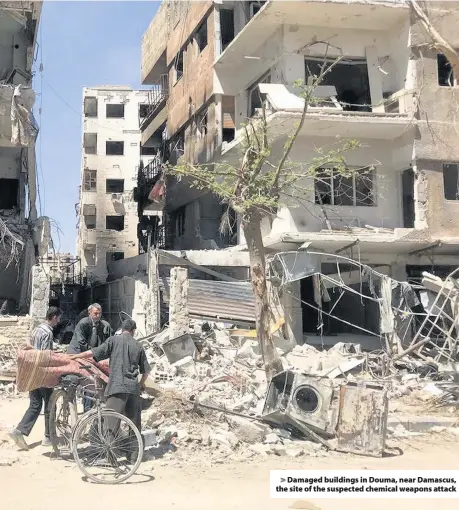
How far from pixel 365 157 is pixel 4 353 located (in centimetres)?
1124

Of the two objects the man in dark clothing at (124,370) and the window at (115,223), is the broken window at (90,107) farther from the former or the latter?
the man in dark clothing at (124,370)

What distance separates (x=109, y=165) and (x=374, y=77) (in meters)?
33.4

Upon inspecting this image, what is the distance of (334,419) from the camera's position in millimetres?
Result: 7844

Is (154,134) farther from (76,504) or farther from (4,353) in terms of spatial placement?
(76,504)

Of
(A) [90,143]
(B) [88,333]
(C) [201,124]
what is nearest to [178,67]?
(C) [201,124]

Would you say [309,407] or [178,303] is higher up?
[178,303]

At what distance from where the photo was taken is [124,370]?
6609mm

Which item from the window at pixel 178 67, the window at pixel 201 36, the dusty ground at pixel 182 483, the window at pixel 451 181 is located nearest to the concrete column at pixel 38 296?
the dusty ground at pixel 182 483

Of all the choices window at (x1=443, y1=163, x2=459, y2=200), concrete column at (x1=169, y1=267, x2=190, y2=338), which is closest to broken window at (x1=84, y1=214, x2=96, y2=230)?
concrete column at (x1=169, y1=267, x2=190, y2=338)

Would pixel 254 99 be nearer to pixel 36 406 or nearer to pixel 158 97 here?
pixel 158 97

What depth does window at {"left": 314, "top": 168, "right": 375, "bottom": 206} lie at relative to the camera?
17.4 m

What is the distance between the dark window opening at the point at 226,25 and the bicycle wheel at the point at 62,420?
16.9 meters

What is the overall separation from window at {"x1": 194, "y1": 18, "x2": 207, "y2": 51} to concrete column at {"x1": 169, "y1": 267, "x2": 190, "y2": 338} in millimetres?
10904

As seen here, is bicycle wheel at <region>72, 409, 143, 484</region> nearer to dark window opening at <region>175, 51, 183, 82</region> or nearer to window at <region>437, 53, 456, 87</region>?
window at <region>437, 53, 456, 87</region>
